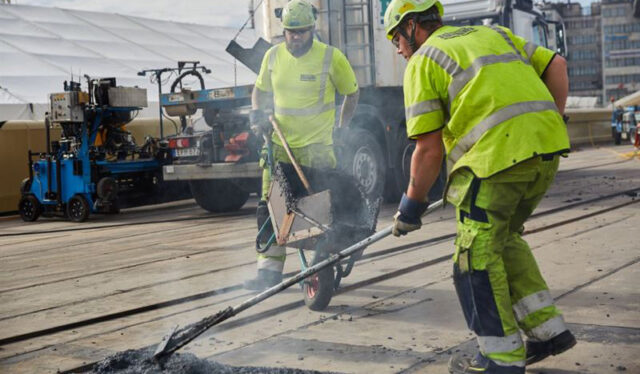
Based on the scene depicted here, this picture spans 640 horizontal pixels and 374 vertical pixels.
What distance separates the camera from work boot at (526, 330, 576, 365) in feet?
13.1

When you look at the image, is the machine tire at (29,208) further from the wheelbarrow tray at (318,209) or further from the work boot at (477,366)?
the work boot at (477,366)

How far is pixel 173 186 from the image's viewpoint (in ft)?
46.1

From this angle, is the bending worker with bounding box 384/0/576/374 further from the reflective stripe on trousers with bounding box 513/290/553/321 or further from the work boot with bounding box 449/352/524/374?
the reflective stripe on trousers with bounding box 513/290/553/321

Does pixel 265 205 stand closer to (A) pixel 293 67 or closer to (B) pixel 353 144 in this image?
(A) pixel 293 67

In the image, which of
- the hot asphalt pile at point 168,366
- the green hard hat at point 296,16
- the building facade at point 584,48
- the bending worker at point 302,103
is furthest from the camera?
the building facade at point 584,48

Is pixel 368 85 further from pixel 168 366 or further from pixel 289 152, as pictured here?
pixel 168 366

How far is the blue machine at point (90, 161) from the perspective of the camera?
12867 millimetres

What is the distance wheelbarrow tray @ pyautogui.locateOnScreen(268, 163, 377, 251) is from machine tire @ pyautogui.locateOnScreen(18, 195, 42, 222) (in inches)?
323

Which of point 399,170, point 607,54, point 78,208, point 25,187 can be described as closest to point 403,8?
point 399,170

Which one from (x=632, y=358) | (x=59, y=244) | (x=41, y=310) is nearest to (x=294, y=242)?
(x=41, y=310)

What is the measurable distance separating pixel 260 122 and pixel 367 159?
5.47 m

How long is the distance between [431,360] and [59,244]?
6789 millimetres

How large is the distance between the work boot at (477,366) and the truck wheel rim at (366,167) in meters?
7.34

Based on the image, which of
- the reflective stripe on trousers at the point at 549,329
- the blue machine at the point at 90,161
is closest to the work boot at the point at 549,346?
the reflective stripe on trousers at the point at 549,329
